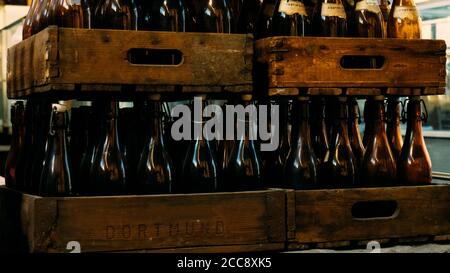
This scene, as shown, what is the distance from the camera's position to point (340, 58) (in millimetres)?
1878

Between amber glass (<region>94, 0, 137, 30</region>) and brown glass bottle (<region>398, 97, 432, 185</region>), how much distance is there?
33.8 inches

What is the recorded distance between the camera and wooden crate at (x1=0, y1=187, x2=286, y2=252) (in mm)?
1609

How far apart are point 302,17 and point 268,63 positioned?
270 millimetres

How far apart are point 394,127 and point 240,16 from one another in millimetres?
602

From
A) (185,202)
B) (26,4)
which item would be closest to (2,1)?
(26,4)

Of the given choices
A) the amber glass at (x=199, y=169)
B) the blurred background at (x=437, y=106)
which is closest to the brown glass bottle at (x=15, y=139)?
the amber glass at (x=199, y=169)

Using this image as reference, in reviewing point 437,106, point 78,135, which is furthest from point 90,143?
point 437,106

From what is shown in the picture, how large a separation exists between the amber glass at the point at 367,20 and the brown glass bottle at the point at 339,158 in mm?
232

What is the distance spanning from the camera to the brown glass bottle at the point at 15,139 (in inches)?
81.0

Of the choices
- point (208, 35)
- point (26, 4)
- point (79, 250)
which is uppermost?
point (26, 4)

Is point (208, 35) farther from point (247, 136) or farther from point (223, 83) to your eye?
point (247, 136)

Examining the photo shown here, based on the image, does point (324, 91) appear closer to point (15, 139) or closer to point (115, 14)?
point (115, 14)

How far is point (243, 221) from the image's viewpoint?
5.76 feet

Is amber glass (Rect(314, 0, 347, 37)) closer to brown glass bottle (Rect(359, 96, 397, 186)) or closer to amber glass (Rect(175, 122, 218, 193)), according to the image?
brown glass bottle (Rect(359, 96, 397, 186))
